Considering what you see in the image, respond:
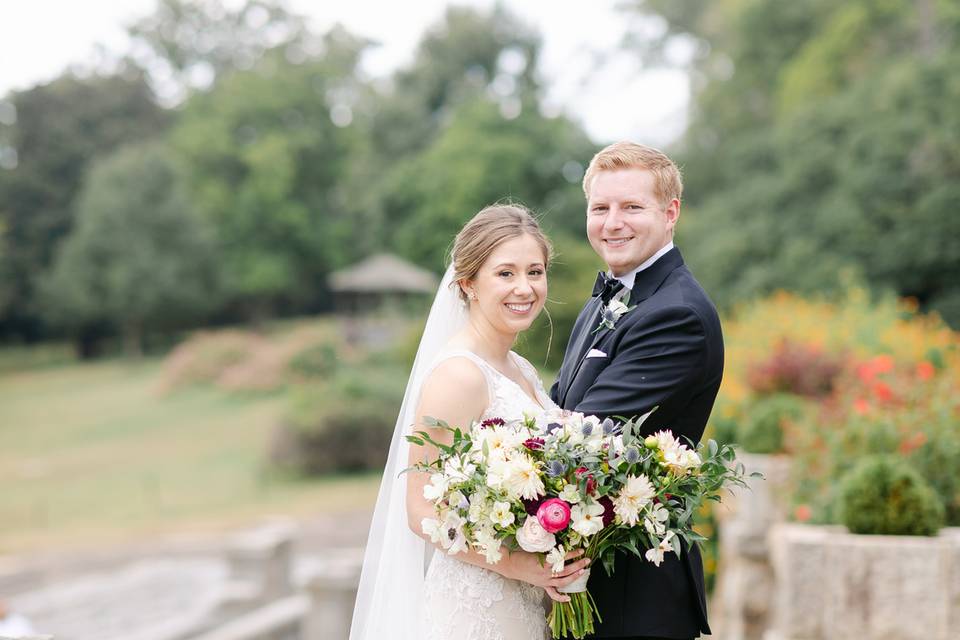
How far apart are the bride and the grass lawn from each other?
592 inches

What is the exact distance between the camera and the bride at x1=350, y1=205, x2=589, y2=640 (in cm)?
322

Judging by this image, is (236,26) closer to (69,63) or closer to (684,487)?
(69,63)

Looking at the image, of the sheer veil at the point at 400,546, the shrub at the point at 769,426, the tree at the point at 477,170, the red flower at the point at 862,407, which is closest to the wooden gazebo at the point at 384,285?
the tree at the point at 477,170

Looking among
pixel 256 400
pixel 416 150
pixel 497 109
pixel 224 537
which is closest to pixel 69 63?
pixel 416 150

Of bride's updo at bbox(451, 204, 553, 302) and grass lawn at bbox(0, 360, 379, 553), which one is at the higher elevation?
bride's updo at bbox(451, 204, 553, 302)

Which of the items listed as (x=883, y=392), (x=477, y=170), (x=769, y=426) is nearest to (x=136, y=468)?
(x=477, y=170)

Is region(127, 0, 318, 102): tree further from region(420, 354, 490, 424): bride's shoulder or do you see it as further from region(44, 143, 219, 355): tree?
region(420, 354, 490, 424): bride's shoulder

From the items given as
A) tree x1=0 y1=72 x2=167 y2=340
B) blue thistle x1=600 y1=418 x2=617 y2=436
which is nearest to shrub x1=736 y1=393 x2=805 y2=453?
blue thistle x1=600 y1=418 x2=617 y2=436

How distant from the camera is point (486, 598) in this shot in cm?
326

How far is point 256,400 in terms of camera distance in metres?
30.9

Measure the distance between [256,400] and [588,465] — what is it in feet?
95.6

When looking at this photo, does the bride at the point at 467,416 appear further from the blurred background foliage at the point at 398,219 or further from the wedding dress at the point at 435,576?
the blurred background foliage at the point at 398,219

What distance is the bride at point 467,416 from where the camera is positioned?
3.22 metres

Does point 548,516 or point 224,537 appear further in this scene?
point 224,537
